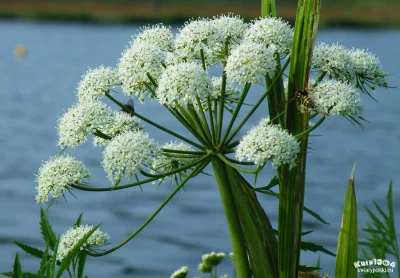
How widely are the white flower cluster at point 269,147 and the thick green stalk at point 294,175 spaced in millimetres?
142

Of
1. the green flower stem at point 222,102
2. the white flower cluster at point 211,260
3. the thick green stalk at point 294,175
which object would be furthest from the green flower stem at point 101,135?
the white flower cluster at point 211,260

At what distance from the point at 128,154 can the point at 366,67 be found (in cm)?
88

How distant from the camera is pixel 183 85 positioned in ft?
7.98

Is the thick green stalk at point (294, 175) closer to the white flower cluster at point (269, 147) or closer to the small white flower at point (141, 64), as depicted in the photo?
the white flower cluster at point (269, 147)

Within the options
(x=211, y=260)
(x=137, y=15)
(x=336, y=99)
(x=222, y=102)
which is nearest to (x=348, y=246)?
(x=336, y=99)

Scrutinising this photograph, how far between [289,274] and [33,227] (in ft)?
35.3

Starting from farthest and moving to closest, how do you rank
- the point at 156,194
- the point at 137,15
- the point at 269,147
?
the point at 137,15 < the point at 156,194 < the point at 269,147

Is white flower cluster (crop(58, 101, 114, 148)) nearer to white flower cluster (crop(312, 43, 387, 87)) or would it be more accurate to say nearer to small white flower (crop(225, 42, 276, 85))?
small white flower (crop(225, 42, 276, 85))

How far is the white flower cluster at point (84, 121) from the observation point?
8.65ft

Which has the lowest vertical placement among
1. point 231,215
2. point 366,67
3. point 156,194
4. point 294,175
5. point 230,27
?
point 231,215

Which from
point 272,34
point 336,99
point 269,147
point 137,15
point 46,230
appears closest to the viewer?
point 269,147

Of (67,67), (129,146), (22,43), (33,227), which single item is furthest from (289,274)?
(22,43)

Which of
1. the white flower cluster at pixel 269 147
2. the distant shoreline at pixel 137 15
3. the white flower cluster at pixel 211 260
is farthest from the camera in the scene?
the distant shoreline at pixel 137 15

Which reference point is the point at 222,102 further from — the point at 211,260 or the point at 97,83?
the point at 211,260
